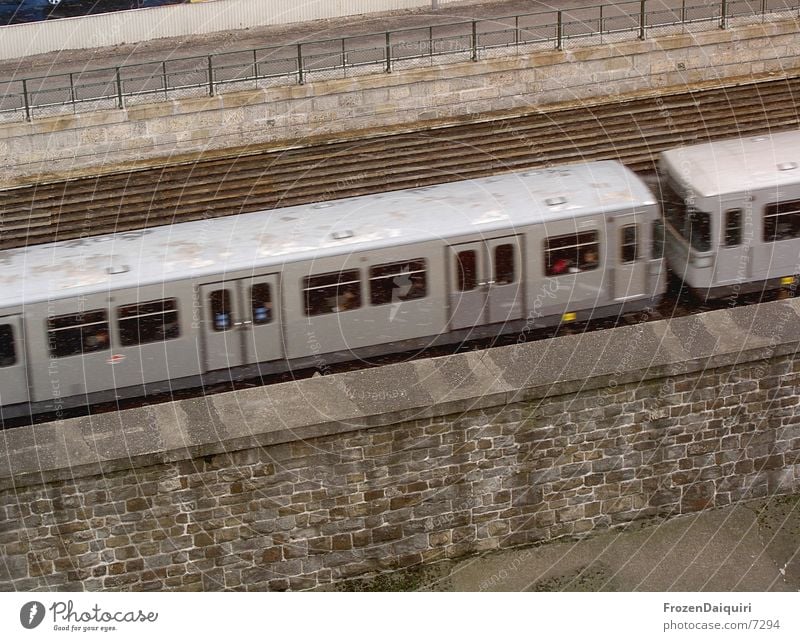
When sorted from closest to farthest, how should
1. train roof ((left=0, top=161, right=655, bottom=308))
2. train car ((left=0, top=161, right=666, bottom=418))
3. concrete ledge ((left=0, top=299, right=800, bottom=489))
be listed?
concrete ledge ((left=0, top=299, right=800, bottom=489)), train car ((left=0, top=161, right=666, bottom=418)), train roof ((left=0, top=161, right=655, bottom=308))

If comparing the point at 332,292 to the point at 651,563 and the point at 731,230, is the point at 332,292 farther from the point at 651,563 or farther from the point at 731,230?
the point at 731,230

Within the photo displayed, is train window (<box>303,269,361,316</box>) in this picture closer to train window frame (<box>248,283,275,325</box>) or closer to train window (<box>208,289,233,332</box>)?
train window frame (<box>248,283,275,325</box>)

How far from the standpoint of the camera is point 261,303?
950 inches

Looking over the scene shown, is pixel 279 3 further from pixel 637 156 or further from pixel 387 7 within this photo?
pixel 637 156

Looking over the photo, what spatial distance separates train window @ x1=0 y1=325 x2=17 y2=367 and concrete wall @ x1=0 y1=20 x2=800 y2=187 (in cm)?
854

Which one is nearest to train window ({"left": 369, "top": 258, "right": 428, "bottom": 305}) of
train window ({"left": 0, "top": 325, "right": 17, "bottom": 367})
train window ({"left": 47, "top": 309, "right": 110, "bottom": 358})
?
train window ({"left": 47, "top": 309, "right": 110, "bottom": 358})

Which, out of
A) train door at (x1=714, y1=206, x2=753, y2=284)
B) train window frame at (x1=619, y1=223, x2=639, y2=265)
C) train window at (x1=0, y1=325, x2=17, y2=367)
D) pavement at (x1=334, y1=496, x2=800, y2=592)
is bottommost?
pavement at (x1=334, y1=496, x2=800, y2=592)

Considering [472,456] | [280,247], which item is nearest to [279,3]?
[280,247]

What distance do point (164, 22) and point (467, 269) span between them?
16.0 meters

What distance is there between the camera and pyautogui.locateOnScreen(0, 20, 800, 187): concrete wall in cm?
3103

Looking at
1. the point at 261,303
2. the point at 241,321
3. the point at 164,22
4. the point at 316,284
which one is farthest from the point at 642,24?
the point at 241,321

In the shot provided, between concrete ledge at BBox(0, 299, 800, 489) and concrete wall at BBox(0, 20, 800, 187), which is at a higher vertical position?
concrete ledge at BBox(0, 299, 800, 489)

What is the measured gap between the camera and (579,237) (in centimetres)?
2534

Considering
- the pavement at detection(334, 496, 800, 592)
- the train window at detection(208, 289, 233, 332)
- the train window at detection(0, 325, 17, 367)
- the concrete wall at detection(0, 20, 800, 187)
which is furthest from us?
the concrete wall at detection(0, 20, 800, 187)
